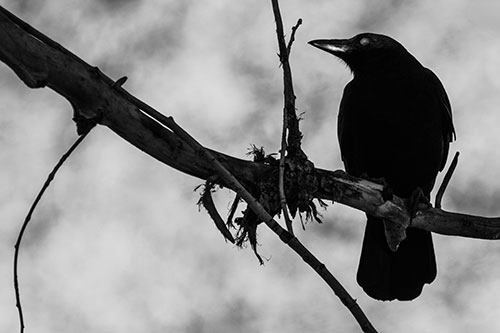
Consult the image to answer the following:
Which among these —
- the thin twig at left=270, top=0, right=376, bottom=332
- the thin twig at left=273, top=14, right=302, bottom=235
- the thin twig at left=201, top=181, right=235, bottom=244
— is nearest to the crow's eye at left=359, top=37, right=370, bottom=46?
the thin twig at left=270, top=0, right=376, bottom=332

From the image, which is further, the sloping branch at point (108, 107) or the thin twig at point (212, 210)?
the thin twig at point (212, 210)

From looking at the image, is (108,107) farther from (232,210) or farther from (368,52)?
(368,52)

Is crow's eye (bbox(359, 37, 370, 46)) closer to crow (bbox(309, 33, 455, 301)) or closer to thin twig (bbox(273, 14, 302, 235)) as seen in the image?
crow (bbox(309, 33, 455, 301))

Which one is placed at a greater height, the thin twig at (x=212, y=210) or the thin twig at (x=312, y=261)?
the thin twig at (x=212, y=210)

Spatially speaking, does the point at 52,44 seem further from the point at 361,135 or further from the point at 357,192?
the point at 361,135

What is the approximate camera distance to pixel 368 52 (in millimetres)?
5496

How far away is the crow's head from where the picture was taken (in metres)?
5.41

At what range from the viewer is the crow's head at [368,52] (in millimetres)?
5414

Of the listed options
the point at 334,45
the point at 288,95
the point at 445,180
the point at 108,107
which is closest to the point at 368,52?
the point at 334,45

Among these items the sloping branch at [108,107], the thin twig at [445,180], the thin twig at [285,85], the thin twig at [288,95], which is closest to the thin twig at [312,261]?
the thin twig at [285,85]

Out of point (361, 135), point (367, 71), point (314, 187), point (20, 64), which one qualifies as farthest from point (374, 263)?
point (20, 64)

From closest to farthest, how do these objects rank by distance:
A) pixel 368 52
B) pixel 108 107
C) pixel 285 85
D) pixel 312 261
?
pixel 312 261 < pixel 108 107 < pixel 285 85 < pixel 368 52

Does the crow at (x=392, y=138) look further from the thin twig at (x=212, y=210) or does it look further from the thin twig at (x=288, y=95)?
the thin twig at (x=212, y=210)

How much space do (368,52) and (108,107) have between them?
2.97 metres
